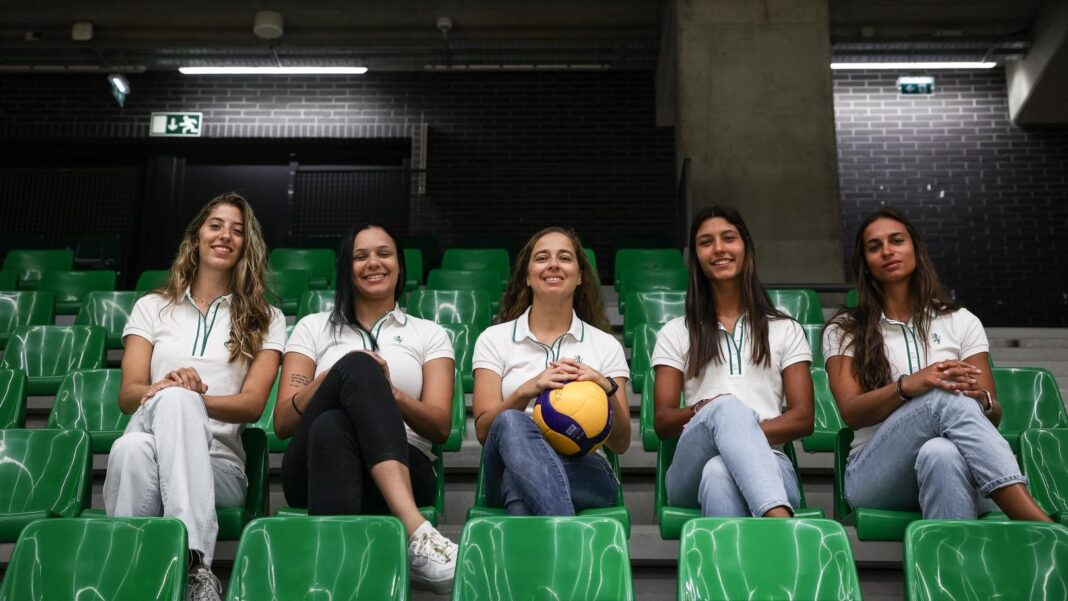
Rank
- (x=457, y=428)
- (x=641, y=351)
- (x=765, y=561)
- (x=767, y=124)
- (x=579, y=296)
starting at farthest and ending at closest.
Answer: (x=767, y=124) → (x=641, y=351) → (x=457, y=428) → (x=579, y=296) → (x=765, y=561)

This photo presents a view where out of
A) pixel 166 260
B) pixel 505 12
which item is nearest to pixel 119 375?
pixel 505 12

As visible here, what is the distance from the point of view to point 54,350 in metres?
3.55

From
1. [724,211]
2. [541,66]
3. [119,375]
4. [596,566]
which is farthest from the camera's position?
[541,66]

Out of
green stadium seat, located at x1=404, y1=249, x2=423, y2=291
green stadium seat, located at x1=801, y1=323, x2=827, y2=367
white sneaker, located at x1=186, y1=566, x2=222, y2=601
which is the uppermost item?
green stadium seat, located at x1=404, y1=249, x2=423, y2=291

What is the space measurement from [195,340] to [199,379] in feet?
0.85

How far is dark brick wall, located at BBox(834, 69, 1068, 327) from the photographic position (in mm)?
8344

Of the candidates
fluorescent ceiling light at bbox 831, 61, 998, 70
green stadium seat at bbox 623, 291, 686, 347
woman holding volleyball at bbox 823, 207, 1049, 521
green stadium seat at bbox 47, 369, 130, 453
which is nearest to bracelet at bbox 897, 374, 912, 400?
woman holding volleyball at bbox 823, 207, 1049, 521

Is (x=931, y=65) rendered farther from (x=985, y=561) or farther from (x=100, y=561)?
(x=100, y=561)

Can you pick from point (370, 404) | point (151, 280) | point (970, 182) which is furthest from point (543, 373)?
point (970, 182)

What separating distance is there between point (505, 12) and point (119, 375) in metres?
5.55

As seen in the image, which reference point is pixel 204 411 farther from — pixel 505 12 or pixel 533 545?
pixel 505 12

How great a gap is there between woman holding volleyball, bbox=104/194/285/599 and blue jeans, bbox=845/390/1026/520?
1.47 meters

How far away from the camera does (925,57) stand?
26.5ft

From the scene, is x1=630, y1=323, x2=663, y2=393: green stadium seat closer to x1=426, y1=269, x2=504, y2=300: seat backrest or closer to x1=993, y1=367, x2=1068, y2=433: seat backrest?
x1=993, y1=367, x2=1068, y2=433: seat backrest
